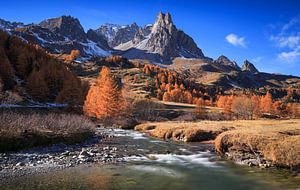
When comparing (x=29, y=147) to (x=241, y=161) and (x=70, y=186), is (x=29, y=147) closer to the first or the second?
(x=70, y=186)

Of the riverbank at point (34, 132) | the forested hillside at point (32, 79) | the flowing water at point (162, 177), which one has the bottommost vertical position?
the flowing water at point (162, 177)

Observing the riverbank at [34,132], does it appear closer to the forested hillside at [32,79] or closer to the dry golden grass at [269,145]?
the dry golden grass at [269,145]

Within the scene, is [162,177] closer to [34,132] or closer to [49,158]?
[49,158]

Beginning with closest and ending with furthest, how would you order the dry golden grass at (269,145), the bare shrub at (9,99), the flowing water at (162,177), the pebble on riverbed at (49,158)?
the flowing water at (162,177) → the pebble on riverbed at (49,158) → the dry golden grass at (269,145) → the bare shrub at (9,99)

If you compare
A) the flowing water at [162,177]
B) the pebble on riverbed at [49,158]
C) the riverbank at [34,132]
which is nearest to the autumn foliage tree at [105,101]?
the riverbank at [34,132]

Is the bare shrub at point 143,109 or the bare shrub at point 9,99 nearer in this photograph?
the bare shrub at point 9,99

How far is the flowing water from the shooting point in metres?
20.0

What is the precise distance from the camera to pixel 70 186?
1942 cm

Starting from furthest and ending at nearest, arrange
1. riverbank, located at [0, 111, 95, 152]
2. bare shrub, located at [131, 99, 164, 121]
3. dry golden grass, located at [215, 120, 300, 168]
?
bare shrub, located at [131, 99, 164, 121]
riverbank, located at [0, 111, 95, 152]
dry golden grass, located at [215, 120, 300, 168]

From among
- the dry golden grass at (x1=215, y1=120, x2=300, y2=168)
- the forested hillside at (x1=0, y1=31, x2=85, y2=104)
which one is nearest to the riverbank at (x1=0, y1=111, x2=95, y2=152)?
the dry golden grass at (x1=215, y1=120, x2=300, y2=168)

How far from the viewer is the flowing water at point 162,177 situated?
20000 mm

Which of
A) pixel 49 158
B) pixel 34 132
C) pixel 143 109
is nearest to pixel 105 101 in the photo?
pixel 143 109

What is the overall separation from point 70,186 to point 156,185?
19.1 feet

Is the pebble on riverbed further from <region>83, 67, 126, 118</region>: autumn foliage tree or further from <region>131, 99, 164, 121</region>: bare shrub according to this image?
<region>131, 99, 164, 121</region>: bare shrub
